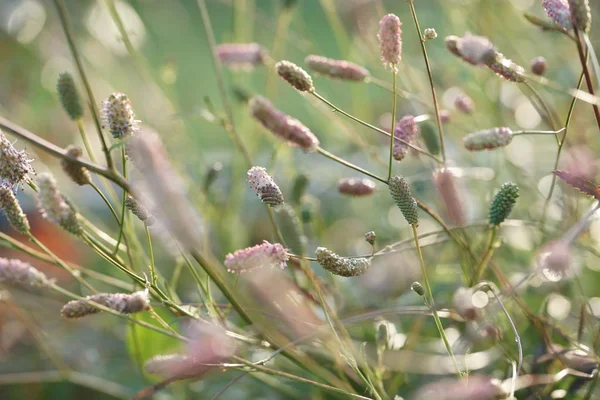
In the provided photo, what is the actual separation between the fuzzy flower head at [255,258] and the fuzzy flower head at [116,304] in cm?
6

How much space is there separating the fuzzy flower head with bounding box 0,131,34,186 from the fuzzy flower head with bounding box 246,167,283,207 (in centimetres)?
17

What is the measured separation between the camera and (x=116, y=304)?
1.38ft

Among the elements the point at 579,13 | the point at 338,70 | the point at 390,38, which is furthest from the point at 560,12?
the point at 338,70

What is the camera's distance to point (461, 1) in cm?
98

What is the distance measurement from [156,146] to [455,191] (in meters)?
0.32

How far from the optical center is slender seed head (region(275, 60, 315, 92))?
469 mm

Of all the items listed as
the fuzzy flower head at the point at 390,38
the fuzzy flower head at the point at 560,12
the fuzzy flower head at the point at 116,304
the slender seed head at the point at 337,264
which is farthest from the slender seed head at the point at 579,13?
the fuzzy flower head at the point at 116,304

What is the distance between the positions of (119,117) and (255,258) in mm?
139


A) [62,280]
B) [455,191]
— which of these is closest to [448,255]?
[455,191]

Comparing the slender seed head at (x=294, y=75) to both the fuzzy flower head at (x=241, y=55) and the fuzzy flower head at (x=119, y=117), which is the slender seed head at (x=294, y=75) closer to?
the fuzzy flower head at (x=119, y=117)

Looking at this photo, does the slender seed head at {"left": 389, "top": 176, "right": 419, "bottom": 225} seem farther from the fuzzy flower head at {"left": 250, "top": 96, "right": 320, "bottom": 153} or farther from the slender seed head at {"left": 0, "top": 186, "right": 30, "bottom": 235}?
the slender seed head at {"left": 0, "top": 186, "right": 30, "bottom": 235}

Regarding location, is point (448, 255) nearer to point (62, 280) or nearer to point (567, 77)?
point (567, 77)

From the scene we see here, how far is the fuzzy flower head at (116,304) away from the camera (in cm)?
41

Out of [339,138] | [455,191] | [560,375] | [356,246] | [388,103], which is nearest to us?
[560,375]
